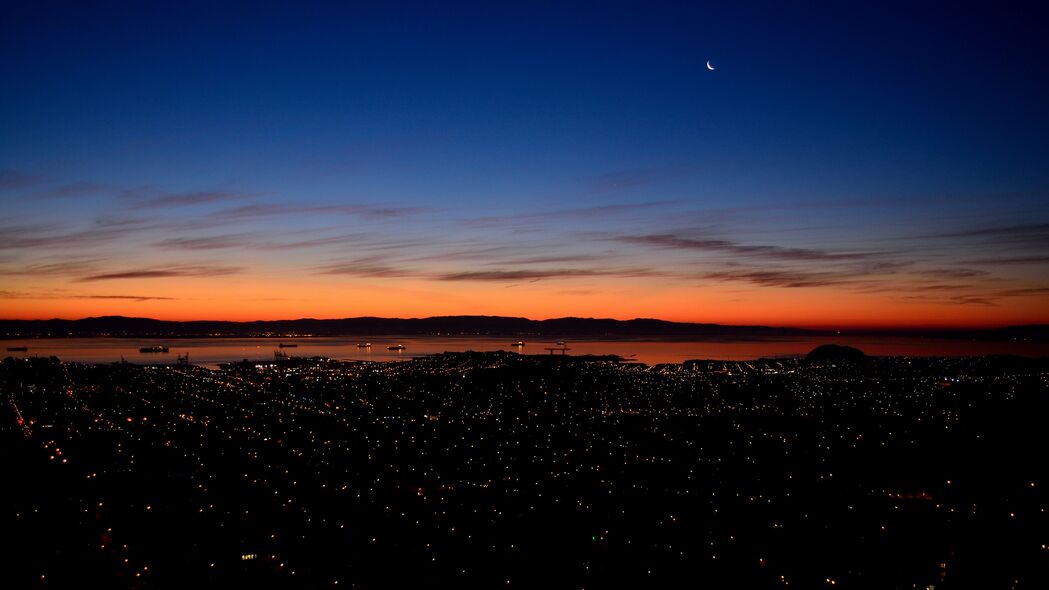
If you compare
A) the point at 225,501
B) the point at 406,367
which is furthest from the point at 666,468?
the point at 406,367

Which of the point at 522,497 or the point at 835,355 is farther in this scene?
the point at 835,355

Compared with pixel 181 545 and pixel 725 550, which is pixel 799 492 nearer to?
pixel 725 550

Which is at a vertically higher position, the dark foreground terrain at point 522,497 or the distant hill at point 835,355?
the distant hill at point 835,355

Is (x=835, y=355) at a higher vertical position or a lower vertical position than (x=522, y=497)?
higher

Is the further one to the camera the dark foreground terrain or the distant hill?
the distant hill

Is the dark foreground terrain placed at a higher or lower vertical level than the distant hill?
lower

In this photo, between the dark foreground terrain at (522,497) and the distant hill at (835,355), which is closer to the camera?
the dark foreground terrain at (522,497)

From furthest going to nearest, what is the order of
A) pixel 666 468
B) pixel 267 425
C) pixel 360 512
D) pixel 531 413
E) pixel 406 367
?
pixel 406 367
pixel 531 413
pixel 267 425
pixel 666 468
pixel 360 512

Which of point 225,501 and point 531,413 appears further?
point 531,413
